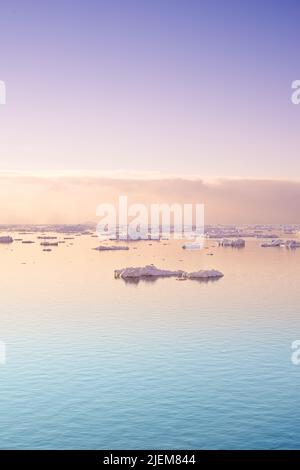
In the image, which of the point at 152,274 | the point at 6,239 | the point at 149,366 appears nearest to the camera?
the point at 149,366

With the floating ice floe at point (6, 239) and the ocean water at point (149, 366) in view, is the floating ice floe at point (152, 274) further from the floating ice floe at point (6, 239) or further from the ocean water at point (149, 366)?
the floating ice floe at point (6, 239)

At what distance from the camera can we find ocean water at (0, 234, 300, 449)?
29562 millimetres

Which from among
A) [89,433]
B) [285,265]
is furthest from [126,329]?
[285,265]

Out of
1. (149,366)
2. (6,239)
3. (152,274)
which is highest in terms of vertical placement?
(6,239)

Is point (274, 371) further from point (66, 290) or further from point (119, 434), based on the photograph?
point (66, 290)

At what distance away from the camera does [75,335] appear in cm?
5022

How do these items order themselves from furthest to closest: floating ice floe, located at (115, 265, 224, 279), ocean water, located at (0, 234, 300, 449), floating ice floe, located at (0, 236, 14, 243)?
1. floating ice floe, located at (0, 236, 14, 243)
2. floating ice floe, located at (115, 265, 224, 279)
3. ocean water, located at (0, 234, 300, 449)

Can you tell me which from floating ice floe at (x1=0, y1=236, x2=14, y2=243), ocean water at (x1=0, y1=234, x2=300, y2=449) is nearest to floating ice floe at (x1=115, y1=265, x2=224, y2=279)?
ocean water at (x1=0, y1=234, x2=300, y2=449)

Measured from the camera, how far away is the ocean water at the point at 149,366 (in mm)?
29562

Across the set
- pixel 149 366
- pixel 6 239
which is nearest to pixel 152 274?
pixel 149 366

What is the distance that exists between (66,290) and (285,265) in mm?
43931

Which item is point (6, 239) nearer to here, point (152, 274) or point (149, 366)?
point (152, 274)

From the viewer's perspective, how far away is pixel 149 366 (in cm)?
4062

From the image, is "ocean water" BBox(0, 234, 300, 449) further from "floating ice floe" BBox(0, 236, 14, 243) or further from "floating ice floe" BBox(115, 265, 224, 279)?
"floating ice floe" BBox(0, 236, 14, 243)
